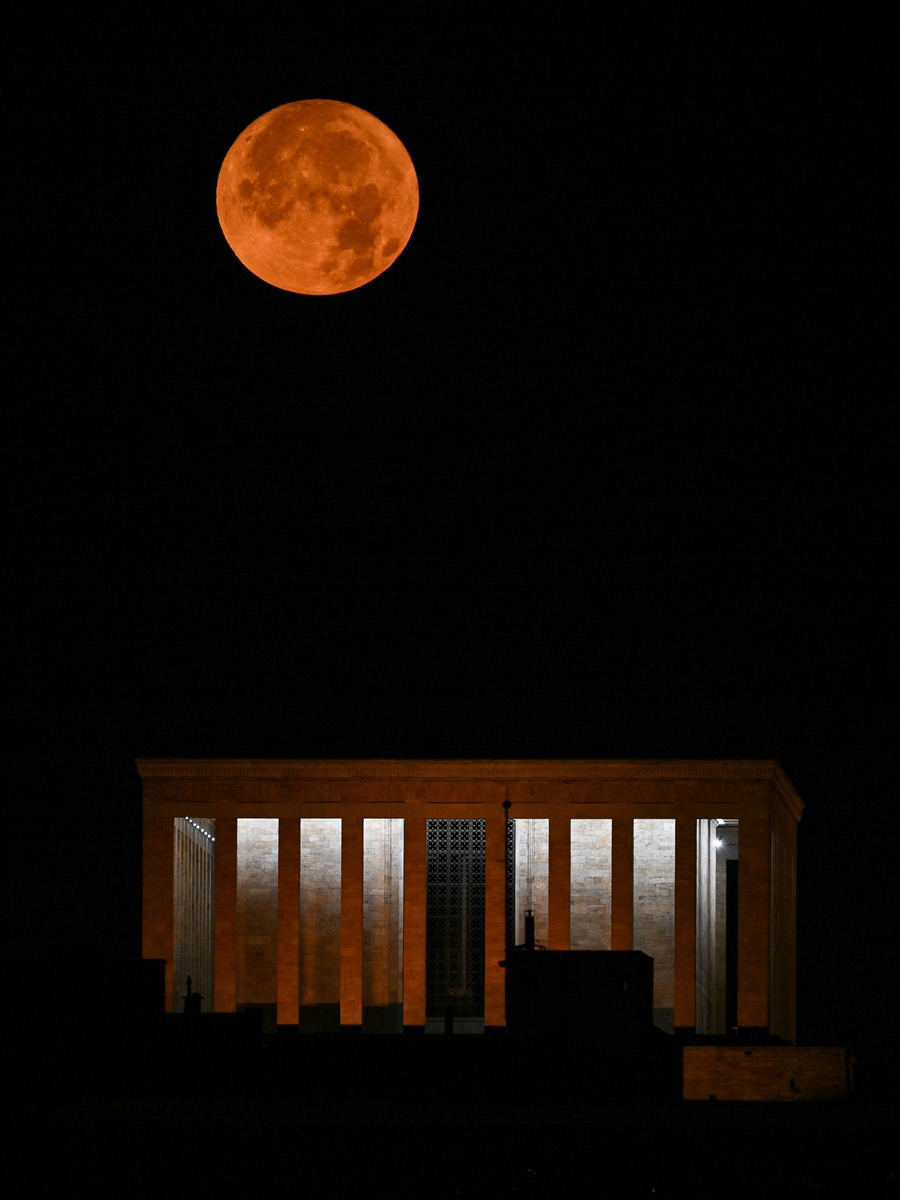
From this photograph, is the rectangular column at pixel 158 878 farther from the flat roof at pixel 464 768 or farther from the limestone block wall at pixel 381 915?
the limestone block wall at pixel 381 915

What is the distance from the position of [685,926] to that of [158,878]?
10379 mm

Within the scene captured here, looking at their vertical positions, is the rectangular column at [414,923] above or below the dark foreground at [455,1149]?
above

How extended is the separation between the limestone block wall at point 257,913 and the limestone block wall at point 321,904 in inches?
28.7

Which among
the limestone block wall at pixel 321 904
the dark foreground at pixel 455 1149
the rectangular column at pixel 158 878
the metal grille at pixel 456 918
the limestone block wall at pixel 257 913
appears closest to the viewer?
the dark foreground at pixel 455 1149

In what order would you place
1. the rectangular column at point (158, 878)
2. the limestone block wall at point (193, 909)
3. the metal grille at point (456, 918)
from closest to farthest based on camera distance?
the rectangular column at point (158, 878) < the limestone block wall at point (193, 909) < the metal grille at point (456, 918)

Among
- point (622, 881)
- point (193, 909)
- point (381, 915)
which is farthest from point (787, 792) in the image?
point (193, 909)

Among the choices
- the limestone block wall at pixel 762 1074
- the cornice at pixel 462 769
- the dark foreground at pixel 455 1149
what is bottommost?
the dark foreground at pixel 455 1149

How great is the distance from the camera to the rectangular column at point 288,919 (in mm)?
27344

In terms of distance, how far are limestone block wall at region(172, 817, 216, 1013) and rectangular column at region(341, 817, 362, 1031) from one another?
2974mm

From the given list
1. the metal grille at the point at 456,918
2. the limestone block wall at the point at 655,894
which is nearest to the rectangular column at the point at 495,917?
the metal grille at the point at 456,918

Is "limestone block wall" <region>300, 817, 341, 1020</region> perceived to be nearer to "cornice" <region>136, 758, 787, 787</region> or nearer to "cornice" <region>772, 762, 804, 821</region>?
"cornice" <region>136, 758, 787, 787</region>

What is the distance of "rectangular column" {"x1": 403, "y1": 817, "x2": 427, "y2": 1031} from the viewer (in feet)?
88.7

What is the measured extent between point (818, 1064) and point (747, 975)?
8054mm

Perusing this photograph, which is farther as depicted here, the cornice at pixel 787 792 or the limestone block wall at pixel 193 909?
the limestone block wall at pixel 193 909
